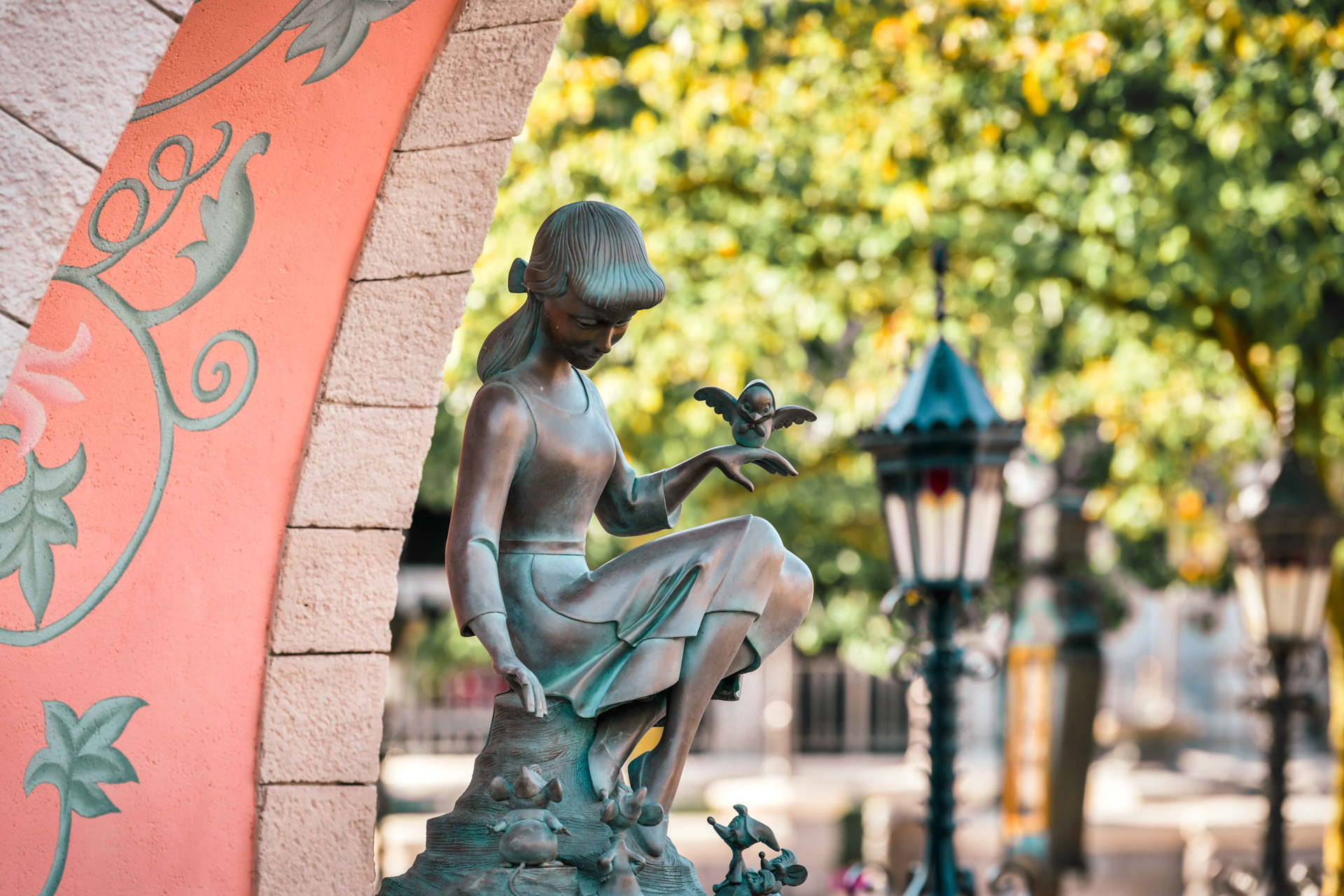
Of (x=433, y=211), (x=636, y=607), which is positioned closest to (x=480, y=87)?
(x=433, y=211)

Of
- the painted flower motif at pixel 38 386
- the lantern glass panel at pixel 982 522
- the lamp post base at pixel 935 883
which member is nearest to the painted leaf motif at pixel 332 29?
the painted flower motif at pixel 38 386

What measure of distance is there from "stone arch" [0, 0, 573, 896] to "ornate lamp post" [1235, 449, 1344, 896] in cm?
498

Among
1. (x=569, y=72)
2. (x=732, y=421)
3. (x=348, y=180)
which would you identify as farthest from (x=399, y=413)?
(x=569, y=72)

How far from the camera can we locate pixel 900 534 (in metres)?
5.18

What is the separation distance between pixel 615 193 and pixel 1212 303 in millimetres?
3554

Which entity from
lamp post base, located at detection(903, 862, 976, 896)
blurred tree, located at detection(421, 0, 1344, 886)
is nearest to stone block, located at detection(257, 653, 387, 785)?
lamp post base, located at detection(903, 862, 976, 896)

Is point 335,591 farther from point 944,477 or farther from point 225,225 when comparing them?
point 944,477

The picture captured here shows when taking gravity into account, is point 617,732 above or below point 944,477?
below

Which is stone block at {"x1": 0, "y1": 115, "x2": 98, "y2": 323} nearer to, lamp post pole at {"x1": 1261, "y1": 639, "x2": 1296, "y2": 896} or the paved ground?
lamp post pole at {"x1": 1261, "y1": 639, "x2": 1296, "y2": 896}

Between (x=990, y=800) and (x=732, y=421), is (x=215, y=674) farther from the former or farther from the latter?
(x=990, y=800)

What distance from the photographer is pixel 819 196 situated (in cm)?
859

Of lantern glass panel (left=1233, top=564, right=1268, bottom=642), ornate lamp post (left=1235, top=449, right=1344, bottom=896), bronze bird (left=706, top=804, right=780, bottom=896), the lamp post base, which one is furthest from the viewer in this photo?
lantern glass panel (left=1233, top=564, right=1268, bottom=642)

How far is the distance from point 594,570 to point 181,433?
104 centimetres

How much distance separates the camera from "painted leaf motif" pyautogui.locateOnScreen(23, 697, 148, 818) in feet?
9.53
